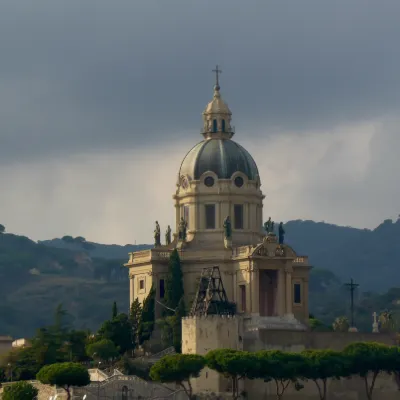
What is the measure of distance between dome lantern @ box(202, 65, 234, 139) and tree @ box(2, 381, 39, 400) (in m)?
33.6

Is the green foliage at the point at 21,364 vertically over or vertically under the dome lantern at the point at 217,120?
under

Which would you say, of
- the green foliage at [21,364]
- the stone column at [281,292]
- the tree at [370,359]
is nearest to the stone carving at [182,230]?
the stone column at [281,292]

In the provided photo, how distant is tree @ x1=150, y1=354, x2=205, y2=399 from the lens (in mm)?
130750

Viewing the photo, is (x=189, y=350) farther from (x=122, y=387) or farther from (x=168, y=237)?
(x=168, y=237)

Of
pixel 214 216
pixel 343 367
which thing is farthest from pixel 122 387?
pixel 214 216

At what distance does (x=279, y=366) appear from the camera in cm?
13175

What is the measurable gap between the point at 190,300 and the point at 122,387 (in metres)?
19.5

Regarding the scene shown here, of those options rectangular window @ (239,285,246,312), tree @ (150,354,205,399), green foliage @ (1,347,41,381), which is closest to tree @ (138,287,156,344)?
rectangular window @ (239,285,246,312)

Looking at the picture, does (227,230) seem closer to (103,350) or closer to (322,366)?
(103,350)

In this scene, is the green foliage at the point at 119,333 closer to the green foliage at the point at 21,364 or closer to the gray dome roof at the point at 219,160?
the green foliage at the point at 21,364

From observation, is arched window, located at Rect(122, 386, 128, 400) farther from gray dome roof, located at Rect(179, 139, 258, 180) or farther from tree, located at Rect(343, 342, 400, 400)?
gray dome roof, located at Rect(179, 139, 258, 180)

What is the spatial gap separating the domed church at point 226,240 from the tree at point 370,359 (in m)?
11.8

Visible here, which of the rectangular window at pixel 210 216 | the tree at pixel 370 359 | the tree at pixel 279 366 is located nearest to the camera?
the tree at pixel 279 366

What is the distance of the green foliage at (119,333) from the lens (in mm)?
144875
